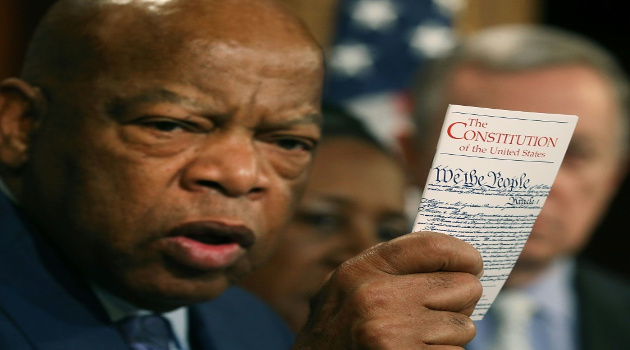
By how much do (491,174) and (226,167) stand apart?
1.02 ft

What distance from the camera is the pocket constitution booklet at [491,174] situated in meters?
0.98

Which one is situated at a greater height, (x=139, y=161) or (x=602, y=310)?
(x=139, y=161)

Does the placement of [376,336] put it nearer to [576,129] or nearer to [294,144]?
[294,144]

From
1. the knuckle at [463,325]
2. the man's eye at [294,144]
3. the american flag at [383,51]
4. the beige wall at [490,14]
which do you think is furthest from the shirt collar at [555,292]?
the knuckle at [463,325]

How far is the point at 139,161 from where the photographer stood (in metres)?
1.09

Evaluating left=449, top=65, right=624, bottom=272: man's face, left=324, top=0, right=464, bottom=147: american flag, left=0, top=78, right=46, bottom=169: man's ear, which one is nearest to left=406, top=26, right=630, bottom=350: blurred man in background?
left=449, top=65, right=624, bottom=272: man's face

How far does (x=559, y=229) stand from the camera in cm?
254

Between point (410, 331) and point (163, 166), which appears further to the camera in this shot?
point (163, 166)

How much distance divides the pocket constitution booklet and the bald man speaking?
6 centimetres

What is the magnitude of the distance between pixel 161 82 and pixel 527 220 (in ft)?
1.52

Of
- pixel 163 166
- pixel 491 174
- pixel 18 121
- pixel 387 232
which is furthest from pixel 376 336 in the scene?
A: pixel 387 232

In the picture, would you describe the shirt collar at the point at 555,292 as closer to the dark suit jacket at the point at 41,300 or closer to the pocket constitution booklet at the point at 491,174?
the pocket constitution booklet at the point at 491,174

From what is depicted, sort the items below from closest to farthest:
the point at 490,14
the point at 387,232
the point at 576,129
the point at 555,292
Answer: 1. the point at 387,232
2. the point at 576,129
3. the point at 555,292
4. the point at 490,14

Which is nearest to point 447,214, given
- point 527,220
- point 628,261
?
point 527,220
